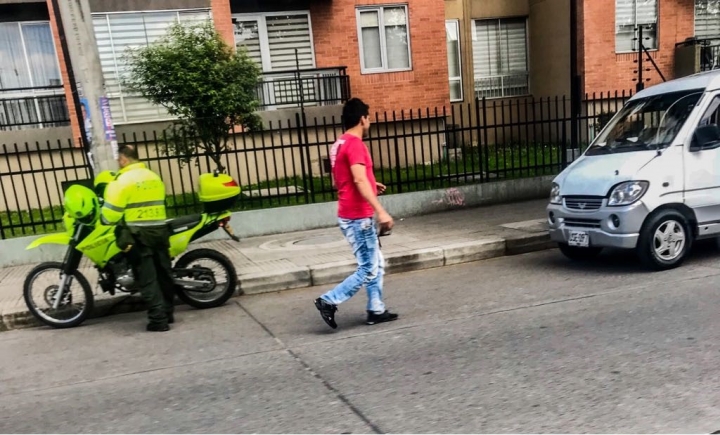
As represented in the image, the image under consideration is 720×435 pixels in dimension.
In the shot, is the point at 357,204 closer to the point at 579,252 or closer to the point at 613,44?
the point at 579,252

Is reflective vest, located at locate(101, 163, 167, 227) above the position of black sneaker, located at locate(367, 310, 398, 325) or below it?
above

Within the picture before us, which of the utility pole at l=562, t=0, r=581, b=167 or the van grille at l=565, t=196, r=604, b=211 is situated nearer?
the van grille at l=565, t=196, r=604, b=211

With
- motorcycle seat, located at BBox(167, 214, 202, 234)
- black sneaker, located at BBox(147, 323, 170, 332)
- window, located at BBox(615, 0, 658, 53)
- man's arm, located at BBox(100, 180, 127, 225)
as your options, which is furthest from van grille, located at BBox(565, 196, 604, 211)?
window, located at BBox(615, 0, 658, 53)

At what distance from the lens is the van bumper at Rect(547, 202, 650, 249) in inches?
238

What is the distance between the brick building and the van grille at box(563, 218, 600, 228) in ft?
26.2

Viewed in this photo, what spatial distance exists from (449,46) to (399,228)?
1049 centimetres

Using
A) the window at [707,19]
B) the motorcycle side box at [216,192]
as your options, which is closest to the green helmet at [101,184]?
the motorcycle side box at [216,192]

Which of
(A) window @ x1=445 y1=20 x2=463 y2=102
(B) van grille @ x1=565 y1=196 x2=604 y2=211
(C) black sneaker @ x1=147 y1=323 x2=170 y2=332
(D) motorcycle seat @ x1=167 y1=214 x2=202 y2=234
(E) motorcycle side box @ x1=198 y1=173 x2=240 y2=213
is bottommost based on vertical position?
(C) black sneaker @ x1=147 y1=323 x2=170 y2=332

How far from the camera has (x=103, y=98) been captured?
22.0ft

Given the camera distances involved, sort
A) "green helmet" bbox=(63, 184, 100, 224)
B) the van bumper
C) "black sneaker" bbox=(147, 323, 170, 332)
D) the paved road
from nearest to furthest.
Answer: the paved road < "black sneaker" bbox=(147, 323, 170, 332) < "green helmet" bbox=(63, 184, 100, 224) < the van bumper

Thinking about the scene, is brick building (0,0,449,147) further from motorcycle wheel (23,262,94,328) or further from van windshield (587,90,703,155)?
van windshield (587,90,703,155)

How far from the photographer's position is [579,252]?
704 cm

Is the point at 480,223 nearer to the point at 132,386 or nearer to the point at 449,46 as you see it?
the point at 132,386

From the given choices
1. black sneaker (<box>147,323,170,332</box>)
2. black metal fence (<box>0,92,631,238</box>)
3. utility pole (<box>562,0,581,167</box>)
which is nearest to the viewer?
black sneaker (<box>147,323,170,332</box>)
